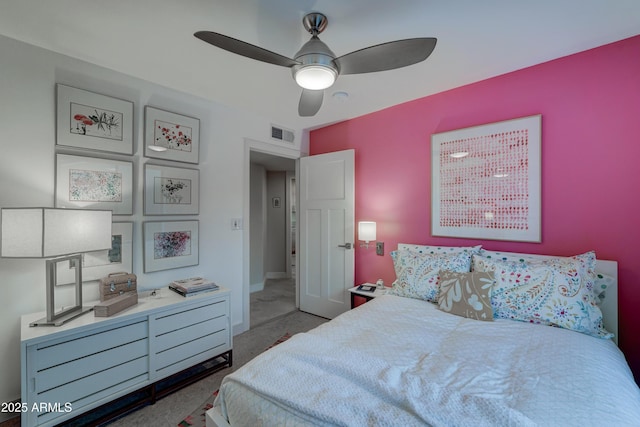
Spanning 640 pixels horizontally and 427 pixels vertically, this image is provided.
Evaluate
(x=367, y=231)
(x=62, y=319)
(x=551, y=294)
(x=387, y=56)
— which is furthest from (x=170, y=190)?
(x=551, y=294)

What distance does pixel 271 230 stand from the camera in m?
5.62

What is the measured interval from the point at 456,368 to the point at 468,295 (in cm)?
79

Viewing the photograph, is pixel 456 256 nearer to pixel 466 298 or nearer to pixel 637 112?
pixel 466 298

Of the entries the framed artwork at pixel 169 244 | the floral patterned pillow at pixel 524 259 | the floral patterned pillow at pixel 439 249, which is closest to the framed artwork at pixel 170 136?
the framed artwork at pixel 169 244

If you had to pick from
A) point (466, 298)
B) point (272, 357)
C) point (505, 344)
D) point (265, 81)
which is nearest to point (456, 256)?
point (466, 298)

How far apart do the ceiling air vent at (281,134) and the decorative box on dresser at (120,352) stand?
77.1 inches

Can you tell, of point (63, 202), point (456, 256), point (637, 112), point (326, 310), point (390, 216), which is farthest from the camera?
point (326, 310)

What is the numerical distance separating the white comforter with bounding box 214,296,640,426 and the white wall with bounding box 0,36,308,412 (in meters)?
1.62

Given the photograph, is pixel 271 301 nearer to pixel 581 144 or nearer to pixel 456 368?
pixel 456 368

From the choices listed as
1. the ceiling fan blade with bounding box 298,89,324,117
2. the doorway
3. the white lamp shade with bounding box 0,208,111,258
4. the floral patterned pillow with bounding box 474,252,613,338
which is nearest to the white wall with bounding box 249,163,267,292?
the doorway

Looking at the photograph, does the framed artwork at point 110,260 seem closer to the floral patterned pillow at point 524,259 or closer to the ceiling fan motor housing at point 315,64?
the ceiling fan motor housing at point 315,64

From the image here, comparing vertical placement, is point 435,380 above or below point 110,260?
below

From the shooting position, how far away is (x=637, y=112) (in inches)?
70.8

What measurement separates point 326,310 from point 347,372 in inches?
93.0
